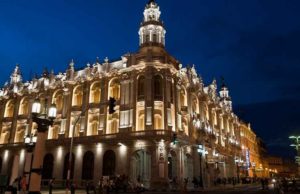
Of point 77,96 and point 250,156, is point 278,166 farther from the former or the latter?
point 77,96

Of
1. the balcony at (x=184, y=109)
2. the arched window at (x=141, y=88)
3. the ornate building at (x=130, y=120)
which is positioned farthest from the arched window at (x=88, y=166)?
the balcony at (x=184, y=109)

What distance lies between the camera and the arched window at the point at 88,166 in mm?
49438

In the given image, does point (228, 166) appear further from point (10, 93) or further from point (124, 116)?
point (10, 93)

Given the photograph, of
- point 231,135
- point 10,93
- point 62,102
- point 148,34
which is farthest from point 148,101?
point 231,135

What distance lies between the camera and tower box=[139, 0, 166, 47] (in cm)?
5319

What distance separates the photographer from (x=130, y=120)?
47.9 metres

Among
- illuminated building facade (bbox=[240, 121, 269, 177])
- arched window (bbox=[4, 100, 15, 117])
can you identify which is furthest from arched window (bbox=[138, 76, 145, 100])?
illuminated building facade (bbox=[240, 121, 269, 177])

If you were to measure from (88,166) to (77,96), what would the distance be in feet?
44.2

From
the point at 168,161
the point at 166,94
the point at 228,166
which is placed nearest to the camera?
the point at 168,161

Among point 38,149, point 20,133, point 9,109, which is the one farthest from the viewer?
point 9,109

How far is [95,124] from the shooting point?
2087 inches

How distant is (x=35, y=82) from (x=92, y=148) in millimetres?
23021

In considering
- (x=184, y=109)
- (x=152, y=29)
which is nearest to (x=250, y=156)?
(x=184, y=109)

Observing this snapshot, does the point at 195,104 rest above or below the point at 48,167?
above
